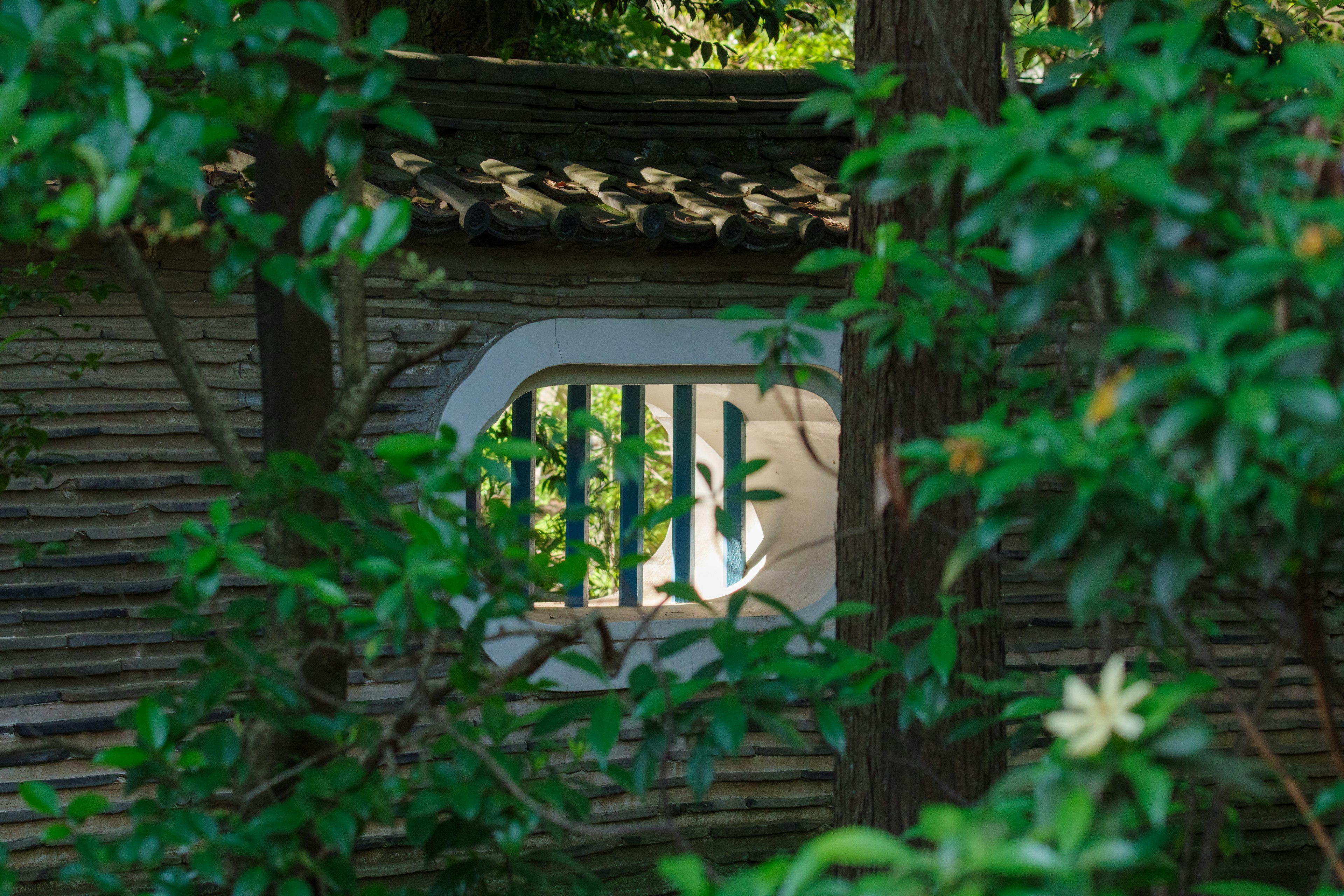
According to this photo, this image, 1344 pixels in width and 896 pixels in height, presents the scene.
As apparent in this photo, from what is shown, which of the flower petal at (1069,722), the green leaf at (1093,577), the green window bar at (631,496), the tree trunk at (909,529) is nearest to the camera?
the flower petal at (1069,722)

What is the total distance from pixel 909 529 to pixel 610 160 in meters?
2.29

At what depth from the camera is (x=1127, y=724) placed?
3.00 feet

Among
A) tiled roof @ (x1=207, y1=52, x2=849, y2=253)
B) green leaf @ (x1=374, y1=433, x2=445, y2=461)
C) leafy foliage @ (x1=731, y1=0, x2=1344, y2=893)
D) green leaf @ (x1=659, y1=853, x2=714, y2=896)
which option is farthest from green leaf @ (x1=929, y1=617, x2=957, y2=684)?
tiled roof @ (x1=207, y1=52, x2=849, y2=253)

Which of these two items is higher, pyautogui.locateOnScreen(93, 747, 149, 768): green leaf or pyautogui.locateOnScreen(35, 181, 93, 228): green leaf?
pyautogui.locateOnScreen(35, 181, 93, 228): green leaf

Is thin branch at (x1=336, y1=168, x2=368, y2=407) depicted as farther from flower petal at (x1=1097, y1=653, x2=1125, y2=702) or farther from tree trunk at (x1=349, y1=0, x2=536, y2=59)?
tree trunk at (x1=349, y1=0, x2=536, y2=59)

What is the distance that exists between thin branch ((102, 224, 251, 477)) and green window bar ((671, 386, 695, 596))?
7.93 feet

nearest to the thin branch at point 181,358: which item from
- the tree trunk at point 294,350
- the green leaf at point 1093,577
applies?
the tree trunk at point 294,350

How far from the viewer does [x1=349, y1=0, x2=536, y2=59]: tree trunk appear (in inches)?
230

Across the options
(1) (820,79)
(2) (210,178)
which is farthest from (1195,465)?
(1) (820,79)

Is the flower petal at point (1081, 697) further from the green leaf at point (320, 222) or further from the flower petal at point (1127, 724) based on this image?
the green leaf at point (320, 222)

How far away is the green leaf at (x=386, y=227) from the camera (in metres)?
1.23

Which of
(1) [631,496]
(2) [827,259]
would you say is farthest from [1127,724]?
(1) [631,496]

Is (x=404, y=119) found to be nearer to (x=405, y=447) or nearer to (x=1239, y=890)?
(x=405, y=447)

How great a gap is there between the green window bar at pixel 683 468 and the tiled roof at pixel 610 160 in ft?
2.49
